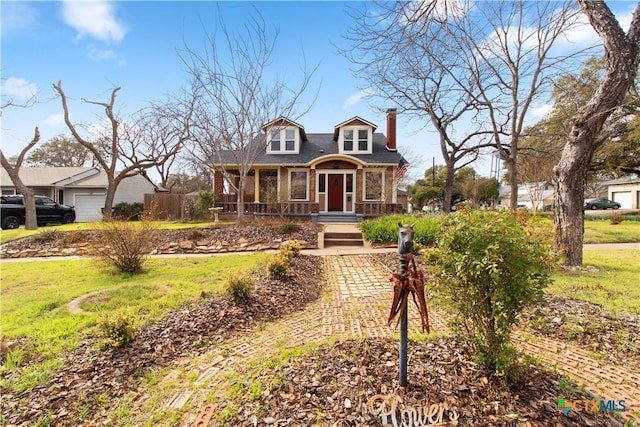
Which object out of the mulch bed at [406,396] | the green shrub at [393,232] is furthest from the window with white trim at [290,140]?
the mulch bed at [406,396]

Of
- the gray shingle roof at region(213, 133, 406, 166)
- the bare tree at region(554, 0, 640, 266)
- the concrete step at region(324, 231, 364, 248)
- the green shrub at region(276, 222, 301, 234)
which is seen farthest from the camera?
the gray shingle roof at region(213, 133, 406, 166)

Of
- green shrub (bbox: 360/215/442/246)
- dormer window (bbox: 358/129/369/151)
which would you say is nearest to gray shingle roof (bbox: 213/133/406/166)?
dormer window (bbox: 358/129/369/151)

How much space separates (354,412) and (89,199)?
85.1ft

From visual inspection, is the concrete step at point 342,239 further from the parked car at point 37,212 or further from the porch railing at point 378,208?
the parked car at point 37,212

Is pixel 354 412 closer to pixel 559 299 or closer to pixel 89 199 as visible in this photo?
pixel 559 299

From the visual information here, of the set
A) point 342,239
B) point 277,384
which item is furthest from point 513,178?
point 277,384

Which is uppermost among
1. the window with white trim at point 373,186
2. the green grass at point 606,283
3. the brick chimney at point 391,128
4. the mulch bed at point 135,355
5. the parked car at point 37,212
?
the brick chimney at point 391,128

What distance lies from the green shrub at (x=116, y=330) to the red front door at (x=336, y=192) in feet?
46.1

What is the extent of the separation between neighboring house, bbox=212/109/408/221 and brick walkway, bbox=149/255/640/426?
10.7 m

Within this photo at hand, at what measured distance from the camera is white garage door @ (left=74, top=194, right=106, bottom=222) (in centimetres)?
2112

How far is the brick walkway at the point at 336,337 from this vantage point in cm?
234

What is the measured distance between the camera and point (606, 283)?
17.3 feet

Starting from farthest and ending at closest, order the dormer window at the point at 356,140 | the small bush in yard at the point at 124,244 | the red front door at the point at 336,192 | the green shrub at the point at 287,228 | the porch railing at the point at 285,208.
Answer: the dormer window at the point at 356,140, the red front door at the point at 336,192, the porch railing at the point at 285,208, the green shrub at the point at 287,228, the small bush in yard at the point at 124,244

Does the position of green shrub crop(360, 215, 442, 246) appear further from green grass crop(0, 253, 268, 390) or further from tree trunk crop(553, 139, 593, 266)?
green grass crop(0, 253, 268, 390)
